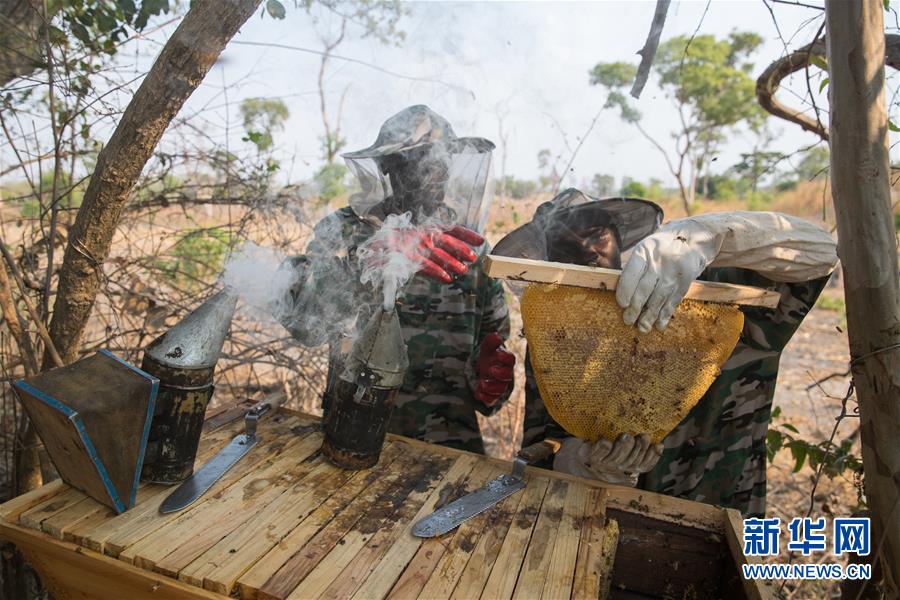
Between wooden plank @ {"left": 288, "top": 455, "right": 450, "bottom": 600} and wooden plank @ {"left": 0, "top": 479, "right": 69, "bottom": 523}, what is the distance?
831mm

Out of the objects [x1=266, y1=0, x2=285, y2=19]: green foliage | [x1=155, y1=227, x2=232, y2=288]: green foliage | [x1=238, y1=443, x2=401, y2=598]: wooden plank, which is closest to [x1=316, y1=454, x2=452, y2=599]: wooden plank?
[x1=238, y1=443, x2=401, y2=598]: wooden plank

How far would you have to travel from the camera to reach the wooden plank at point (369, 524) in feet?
4.39

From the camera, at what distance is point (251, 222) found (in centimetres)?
366

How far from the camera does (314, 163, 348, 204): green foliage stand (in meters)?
4.23

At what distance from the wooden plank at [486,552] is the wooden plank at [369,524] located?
0.24m

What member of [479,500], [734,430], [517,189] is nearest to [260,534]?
[479,500]

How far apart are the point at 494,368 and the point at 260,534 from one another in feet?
4.09

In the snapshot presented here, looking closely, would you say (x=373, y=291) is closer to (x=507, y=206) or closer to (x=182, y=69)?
(x=182, y=69)

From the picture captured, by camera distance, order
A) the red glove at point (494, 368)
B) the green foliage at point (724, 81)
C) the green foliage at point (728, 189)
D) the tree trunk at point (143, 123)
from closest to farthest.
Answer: the tree trunk at point (143, 123), the red glove at point (494, 368), the green foliage at point (724, 81), the green foliage at point (728, 189)

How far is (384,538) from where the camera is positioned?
5.04 ft

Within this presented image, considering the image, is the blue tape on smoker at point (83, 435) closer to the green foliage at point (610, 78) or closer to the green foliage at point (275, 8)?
the green foliage at point (275, 8)

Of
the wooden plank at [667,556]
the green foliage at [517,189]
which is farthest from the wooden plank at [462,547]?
the green foliage at [517,189]

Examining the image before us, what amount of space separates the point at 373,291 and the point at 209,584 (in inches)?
50.7

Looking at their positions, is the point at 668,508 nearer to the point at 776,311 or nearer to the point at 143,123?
the point at 776,311
